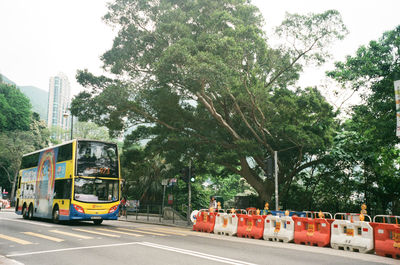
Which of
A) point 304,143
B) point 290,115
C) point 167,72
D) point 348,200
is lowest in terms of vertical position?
point 348,200

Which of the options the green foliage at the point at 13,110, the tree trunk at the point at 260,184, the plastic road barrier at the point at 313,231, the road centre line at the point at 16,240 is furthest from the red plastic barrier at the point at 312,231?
the green foliage at the point at 13,110

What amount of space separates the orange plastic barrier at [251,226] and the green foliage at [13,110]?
54414 millimetres

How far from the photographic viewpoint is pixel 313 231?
1124 centimetres

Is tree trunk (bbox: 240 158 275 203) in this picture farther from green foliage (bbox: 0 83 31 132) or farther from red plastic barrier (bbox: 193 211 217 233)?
green foliage (bbox: 0 83 31 132)

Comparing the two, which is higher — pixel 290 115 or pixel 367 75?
pixel 367 75

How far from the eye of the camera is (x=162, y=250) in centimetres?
890

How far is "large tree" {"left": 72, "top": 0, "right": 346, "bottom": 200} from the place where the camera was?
53.4ft

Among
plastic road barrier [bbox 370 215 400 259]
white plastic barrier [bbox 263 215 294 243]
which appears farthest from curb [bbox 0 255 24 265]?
plastic road barrier [bbox 370 215 400 259]

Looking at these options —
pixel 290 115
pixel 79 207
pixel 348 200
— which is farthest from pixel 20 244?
pixel 348 200

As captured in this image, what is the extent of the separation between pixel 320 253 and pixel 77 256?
6.27m

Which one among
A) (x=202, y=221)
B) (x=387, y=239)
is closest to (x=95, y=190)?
(x=202, y=221)

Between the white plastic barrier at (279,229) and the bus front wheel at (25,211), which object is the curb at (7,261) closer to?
the white plastic barrier at (279,229)

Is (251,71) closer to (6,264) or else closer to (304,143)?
(304,143)

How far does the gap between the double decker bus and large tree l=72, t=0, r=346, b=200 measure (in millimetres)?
2687
